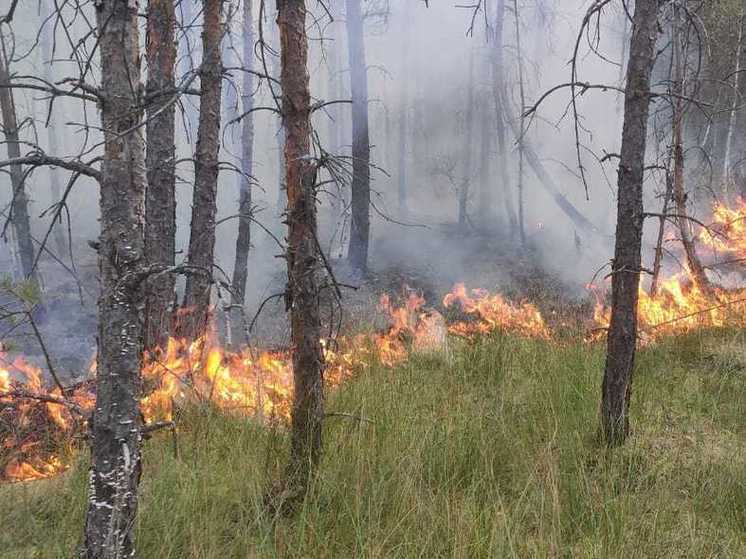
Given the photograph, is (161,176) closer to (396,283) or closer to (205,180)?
(205,180)

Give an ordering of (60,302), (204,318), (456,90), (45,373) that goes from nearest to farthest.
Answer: (204,318) → (45,373) → (60,302) → (456,90)

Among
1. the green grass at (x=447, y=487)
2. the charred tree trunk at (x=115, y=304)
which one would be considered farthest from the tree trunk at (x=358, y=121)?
the charred tree trunk at (x=115, y=304)

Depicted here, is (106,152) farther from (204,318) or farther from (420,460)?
(204,318)

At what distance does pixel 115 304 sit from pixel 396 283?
13251mm

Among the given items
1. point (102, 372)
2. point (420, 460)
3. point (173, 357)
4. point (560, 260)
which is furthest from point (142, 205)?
point (560, 260)

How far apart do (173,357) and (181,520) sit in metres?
3.24

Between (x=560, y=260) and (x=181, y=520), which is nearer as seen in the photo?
(x=181, y=520)

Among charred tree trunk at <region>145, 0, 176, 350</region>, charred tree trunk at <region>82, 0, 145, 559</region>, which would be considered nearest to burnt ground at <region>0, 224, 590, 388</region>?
charred tree trunk at <region>145, 0, 176, 350</region>

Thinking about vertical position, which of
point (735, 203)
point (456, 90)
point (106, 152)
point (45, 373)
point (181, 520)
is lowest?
point (45, 373)

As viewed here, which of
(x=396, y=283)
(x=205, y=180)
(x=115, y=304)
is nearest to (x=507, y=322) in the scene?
(x=205, y=180)

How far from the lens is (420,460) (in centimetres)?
318

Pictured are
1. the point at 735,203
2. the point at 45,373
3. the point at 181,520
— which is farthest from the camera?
the point at 735,203

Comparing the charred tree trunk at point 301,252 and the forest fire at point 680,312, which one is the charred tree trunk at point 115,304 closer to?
the charred tree trunk at point 301,252

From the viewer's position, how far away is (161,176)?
20.7ft
